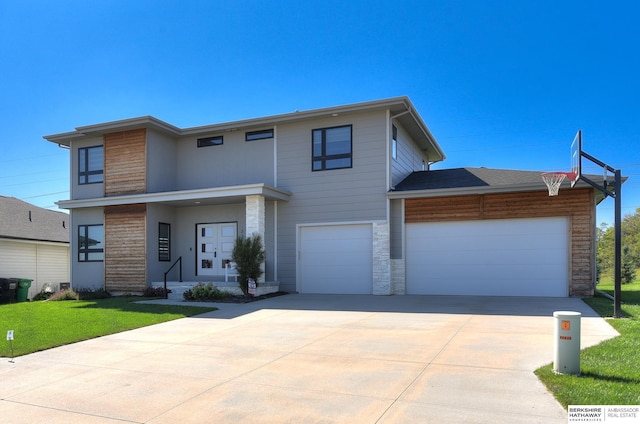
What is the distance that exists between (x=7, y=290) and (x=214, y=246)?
28.4ft

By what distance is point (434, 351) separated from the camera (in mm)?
6664

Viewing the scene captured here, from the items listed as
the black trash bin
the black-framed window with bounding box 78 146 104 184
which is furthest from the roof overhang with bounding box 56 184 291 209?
the black trash bin

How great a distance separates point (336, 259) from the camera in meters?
15.5

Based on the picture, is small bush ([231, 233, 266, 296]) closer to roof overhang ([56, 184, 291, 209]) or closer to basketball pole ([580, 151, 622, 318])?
roof overhang ([56, 184, 291, 209])

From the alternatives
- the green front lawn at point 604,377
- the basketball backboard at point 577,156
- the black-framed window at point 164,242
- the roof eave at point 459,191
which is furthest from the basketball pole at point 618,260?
→ the black-framed window at point 164,242

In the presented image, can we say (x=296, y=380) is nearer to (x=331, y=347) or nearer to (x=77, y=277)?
(x=331, y=347)

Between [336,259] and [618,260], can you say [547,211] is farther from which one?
Result: [336,259]

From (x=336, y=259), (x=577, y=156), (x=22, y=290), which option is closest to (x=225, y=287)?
(x=336, y=259)

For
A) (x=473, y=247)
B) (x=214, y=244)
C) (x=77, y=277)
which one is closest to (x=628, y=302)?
(x=473, y=247)

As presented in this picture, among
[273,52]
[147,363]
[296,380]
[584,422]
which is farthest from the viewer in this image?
[273,52]

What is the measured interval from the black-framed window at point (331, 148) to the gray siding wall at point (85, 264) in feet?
29.3

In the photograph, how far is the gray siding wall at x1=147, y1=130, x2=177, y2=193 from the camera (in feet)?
55.1

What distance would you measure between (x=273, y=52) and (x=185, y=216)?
7227mm

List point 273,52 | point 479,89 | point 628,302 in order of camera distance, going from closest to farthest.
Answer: point 628,302 < point 273,52 < point 479,89
